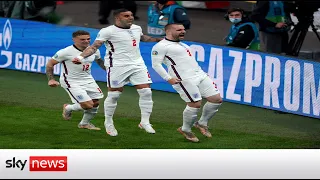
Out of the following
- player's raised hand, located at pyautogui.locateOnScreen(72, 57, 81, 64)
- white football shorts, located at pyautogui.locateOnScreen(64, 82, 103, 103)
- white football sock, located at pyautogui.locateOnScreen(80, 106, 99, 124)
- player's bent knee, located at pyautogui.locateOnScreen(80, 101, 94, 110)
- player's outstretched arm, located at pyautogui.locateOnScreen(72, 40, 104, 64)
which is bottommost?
white football sock, located at pyautogui.locateOnScreen(80, 106, 99, 124)

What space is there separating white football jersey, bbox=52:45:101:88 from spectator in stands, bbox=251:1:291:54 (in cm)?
500

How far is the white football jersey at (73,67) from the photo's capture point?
692 inches

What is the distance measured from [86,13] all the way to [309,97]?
1420 cm

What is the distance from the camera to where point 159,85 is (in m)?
21.9

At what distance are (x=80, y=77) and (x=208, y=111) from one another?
231cm

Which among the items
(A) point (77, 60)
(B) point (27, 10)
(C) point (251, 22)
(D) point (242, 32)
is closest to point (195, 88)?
(A) point (77, 60)

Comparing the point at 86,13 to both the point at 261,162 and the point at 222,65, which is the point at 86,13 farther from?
the point at 261,162

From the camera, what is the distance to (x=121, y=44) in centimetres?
1736

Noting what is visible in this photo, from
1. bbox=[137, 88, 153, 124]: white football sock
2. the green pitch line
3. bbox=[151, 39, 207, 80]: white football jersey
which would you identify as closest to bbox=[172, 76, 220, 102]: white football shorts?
bbox=[151, 39, 207, 80]: white football jersey

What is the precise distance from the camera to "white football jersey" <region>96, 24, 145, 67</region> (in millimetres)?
17250

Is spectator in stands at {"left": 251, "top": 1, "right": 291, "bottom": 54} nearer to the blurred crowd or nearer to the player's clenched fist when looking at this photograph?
the blurred crowd

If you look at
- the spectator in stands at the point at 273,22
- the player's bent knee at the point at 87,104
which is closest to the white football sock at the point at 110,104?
the player's bent knee at the point at 87,104

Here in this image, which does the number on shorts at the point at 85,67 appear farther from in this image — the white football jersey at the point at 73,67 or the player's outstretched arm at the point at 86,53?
the player's outstretched arm at the point at 86,53

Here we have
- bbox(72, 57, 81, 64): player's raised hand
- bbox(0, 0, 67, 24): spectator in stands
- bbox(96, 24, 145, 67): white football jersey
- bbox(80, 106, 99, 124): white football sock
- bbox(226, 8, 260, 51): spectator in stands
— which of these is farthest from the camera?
bbox(0, 0, 67, 24): spectator in stands
